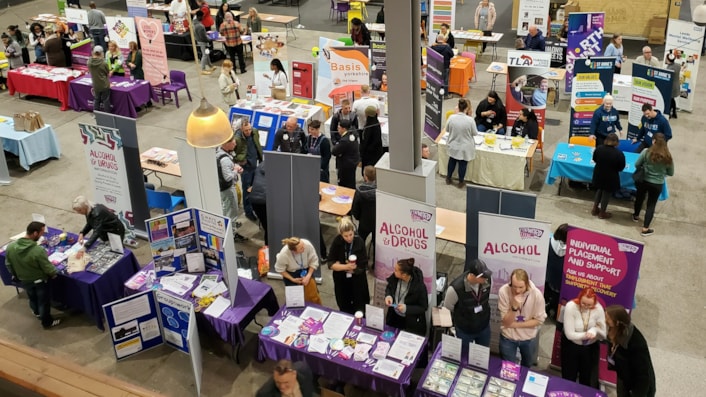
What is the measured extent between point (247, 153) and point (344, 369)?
149 inches

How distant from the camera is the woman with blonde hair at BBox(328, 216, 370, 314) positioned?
6.25 metres

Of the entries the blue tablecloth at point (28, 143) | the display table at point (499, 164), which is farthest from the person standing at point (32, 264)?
the display table at point (499, 164)

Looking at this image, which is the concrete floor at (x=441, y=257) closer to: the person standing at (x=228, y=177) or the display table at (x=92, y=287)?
the display table at (x=92, y=287)

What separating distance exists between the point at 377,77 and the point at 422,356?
7.81 metres

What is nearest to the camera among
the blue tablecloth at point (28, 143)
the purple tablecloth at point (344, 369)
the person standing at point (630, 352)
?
the person standing at point (630, 352)

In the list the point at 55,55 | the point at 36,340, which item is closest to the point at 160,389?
the point at 36,340

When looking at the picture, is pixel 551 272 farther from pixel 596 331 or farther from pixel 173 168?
pixel 173 168

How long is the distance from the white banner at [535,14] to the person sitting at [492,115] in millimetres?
5192

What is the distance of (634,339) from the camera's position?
4.87m

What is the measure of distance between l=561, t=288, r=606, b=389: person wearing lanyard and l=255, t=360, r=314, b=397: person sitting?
2152 millimetres

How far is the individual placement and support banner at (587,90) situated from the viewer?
10.2m

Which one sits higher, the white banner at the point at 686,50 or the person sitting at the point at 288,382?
the white banner at the point at 686,50

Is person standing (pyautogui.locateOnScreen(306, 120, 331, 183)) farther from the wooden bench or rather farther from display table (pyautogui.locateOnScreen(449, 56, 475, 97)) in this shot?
the wooden bench

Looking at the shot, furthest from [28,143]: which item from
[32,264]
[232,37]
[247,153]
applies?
[232,37]
